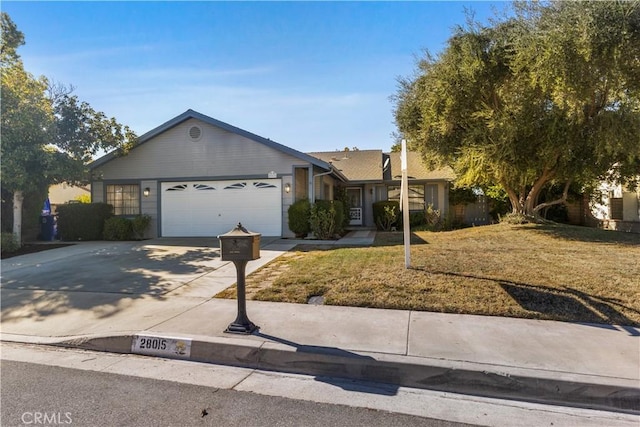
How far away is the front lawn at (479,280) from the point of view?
17.2ft

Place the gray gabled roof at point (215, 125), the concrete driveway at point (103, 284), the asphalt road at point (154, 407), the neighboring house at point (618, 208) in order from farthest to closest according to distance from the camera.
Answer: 1. the neighboring house at point (618, 208)
2. the gray gabled roof at point (215, 125)
3. the concrete driveway at point (103, 284)
4. the asphalt road at point (154, 407)

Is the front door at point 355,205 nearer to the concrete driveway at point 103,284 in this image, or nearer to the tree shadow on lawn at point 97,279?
the concrete driveway at point 103,284

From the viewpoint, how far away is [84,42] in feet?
30.4

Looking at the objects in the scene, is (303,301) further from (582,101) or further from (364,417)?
(582,101)

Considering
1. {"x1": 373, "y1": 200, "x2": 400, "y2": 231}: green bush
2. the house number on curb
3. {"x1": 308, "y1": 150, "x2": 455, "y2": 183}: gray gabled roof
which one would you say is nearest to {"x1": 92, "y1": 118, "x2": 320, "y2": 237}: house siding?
{"x1": 373, "y1": 200, "x2": 400, "y2": 231}: green bush

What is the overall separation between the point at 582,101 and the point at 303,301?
32.4 feet

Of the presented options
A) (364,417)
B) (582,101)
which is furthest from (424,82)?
(364,417)

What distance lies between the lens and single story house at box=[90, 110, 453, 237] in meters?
14.0

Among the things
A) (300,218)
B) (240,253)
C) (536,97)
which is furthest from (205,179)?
(536,97)

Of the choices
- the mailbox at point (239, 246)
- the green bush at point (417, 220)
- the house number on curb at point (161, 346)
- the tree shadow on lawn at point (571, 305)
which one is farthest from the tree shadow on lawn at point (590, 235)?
the house number on curb at point (161, 346)

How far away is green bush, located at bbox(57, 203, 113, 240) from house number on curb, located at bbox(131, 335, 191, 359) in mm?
11713

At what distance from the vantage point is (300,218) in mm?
13391

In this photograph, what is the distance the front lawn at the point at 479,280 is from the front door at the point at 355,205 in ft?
35.2

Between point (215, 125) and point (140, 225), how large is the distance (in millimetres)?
4955
